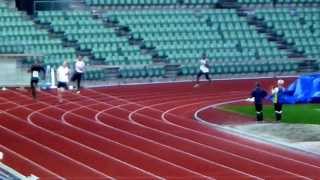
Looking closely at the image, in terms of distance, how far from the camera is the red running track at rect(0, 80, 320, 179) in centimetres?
1388

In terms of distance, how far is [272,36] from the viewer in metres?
36.7

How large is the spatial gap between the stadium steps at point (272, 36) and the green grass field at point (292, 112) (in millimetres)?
11542

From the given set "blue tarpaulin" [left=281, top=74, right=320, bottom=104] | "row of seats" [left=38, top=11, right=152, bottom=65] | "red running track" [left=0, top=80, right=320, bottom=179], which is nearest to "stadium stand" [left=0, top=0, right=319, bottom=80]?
"row of seats" [left=38, top=11, right=152, bottom=65]

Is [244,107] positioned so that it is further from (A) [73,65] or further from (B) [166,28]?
(B) [166,28]

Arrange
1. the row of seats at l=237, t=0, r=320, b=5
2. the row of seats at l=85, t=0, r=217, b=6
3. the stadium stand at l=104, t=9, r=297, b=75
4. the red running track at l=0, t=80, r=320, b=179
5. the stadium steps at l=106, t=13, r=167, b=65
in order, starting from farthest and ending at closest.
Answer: the row of seats at l=237, t=0, r=320, b=5 < the row of seats at l=85, t=0, r=217, b=6 < the stadium stand at l=104, t=9, r=297, b=75 < the stadium steps at l=106, t=13, r=167, b=65 < the red running track at l=0, t=80, r=320, b=179

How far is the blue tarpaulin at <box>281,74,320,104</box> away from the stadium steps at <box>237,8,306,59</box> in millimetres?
10106

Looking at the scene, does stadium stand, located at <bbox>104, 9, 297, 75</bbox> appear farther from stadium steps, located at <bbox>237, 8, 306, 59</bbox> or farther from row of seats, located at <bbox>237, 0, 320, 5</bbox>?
row of seats, located at <bbox>237, 0, 320, 5</bbox>

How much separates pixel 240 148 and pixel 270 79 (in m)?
16.9

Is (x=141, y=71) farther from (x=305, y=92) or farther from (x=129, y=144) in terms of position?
(x=129, y=144)

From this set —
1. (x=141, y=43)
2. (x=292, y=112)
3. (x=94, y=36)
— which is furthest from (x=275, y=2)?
(x=292, y=112)

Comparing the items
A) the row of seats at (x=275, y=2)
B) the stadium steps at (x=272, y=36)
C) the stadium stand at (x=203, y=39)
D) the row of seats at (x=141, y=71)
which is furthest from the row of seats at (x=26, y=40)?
the row of seats at (x=275, y=2)

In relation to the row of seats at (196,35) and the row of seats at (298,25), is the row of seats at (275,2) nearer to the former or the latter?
the row of seats at (298,25)

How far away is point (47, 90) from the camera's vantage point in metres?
27.9

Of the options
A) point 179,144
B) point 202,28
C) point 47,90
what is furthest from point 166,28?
point 179,144
